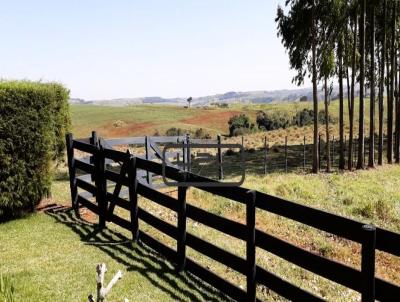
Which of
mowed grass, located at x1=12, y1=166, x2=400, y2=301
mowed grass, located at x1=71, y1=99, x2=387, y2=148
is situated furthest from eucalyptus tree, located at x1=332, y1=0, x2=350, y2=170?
mowed grass, located at x1=71, y1=99, x2=387, y2=148

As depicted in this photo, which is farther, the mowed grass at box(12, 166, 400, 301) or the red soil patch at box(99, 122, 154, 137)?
the red soil patch at box(99, 122, 154, 137)

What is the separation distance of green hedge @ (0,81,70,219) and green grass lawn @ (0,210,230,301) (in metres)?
0.92

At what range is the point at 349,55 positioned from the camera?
25516 millimetres

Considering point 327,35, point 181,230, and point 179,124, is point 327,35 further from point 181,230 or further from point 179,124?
point 179,124

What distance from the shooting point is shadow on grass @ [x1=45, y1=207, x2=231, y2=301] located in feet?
21.8

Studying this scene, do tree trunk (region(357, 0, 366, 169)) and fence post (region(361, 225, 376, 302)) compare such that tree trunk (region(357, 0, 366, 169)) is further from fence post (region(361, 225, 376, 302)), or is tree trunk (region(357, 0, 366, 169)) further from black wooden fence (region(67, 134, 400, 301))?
fence post (region(361, 225, 376, 302))

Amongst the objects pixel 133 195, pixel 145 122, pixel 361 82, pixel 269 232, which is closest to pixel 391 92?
pixel 361 82

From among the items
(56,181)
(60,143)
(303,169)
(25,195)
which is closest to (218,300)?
(25,195)

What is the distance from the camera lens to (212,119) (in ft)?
258

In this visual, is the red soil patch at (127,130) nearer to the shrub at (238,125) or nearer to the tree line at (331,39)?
the shrub at (238,125)

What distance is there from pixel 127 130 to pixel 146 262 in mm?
61451

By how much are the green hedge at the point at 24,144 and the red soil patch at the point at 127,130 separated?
51.8 m

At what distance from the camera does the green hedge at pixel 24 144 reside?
10727 mm

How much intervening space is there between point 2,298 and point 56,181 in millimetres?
15424
